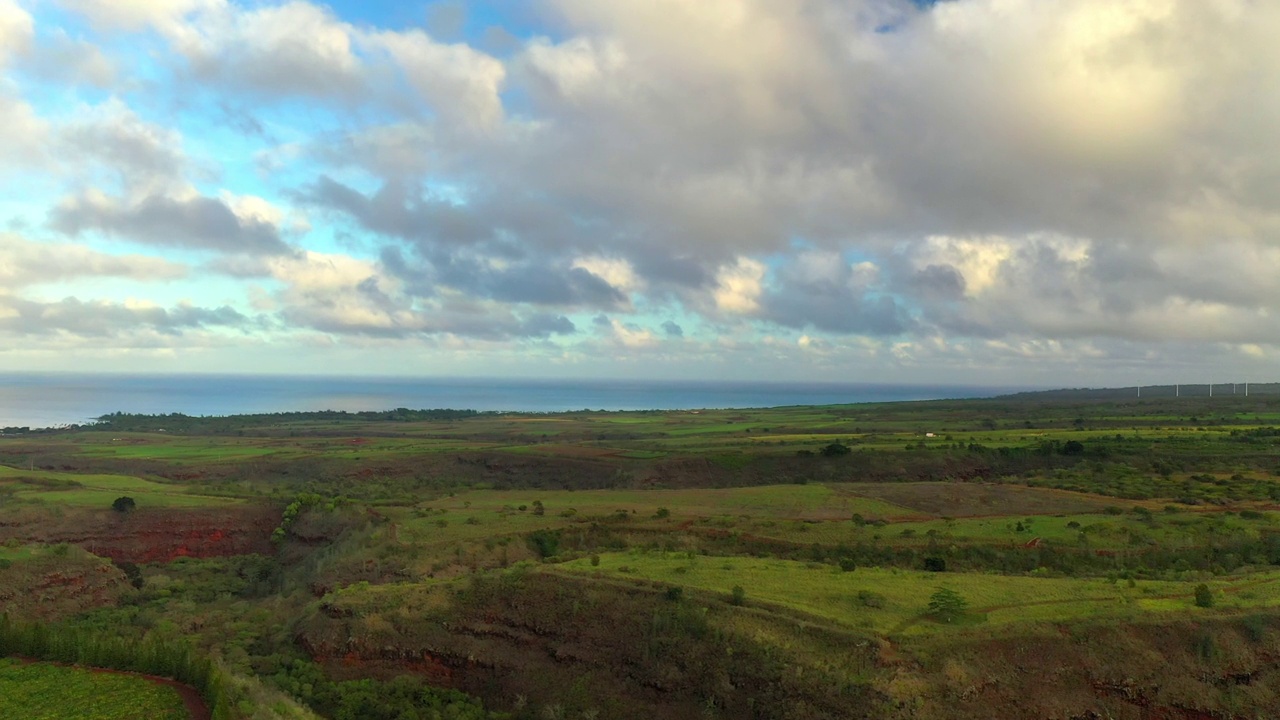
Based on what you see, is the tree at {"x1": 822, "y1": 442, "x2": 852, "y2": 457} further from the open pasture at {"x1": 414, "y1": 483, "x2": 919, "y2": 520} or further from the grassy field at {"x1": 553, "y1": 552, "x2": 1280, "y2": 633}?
the grassy field at {"x1": 553, "y1": 552, "x2": 1280, "y2": 633}

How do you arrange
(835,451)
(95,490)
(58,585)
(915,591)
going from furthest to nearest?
(835,451)
(95,490)
(58,585)
(915,591)

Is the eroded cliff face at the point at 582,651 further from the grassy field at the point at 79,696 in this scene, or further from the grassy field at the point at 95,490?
the grassy field at the point at 95,490

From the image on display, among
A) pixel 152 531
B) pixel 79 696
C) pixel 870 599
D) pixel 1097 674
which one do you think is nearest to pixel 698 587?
pixel 870 599

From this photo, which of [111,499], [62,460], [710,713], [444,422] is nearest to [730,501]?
[710,713]

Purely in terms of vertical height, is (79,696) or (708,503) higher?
(708,503)

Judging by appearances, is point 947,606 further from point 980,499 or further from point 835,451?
point 835,451

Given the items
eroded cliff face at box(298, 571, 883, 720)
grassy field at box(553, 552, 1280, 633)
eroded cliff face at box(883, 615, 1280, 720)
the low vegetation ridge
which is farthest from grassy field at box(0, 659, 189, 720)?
eroded cliff face at box(883, 615, 1280, 720)

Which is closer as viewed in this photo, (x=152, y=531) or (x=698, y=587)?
(x=698, y=587)

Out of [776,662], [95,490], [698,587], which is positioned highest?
[95,490]
